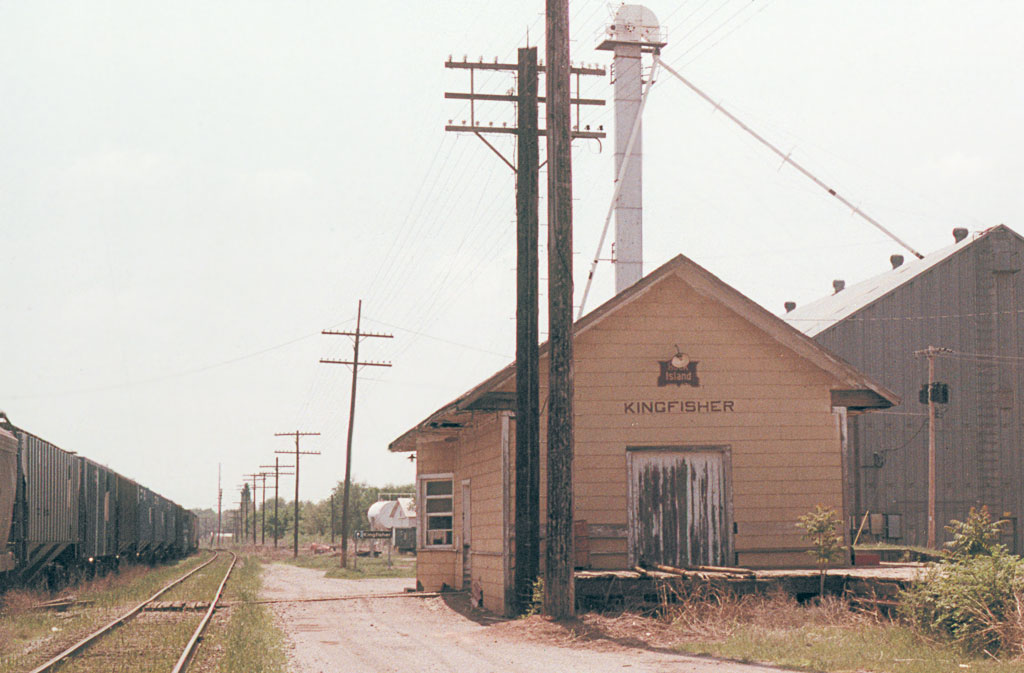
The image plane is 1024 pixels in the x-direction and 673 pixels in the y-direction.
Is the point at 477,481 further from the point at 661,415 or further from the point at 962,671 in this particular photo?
the point at 962,671

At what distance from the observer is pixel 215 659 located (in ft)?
48.0

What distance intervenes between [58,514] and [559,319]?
1564 centimetres

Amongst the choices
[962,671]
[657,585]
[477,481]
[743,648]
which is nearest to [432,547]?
[477,481]

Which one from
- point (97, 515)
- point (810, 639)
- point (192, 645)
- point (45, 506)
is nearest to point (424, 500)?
point (45, 506)

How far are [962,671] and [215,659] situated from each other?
29.6 feet

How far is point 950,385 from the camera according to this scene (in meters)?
41.3

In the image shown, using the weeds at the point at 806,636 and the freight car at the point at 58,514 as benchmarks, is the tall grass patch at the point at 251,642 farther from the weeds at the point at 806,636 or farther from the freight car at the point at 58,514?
the weeds at the point at 806,636

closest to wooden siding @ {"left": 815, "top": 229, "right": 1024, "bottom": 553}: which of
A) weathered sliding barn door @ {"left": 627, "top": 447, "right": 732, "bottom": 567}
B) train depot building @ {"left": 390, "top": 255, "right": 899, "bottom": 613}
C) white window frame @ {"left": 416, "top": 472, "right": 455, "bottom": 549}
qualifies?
white window frame @ {"left": 416, "top": 472, "right": 455, "bottom": 549}

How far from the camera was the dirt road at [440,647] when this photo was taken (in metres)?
12.9

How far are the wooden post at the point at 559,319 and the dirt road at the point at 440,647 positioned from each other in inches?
41.0

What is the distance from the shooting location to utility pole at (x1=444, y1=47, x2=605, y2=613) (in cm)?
1850

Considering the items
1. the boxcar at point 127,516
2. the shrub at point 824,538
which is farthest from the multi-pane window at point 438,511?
the boxcar at point 127,516

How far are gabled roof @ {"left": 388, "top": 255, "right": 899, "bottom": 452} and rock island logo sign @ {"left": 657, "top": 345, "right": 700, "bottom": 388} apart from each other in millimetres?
1297

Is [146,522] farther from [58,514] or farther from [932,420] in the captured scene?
[932,420]
